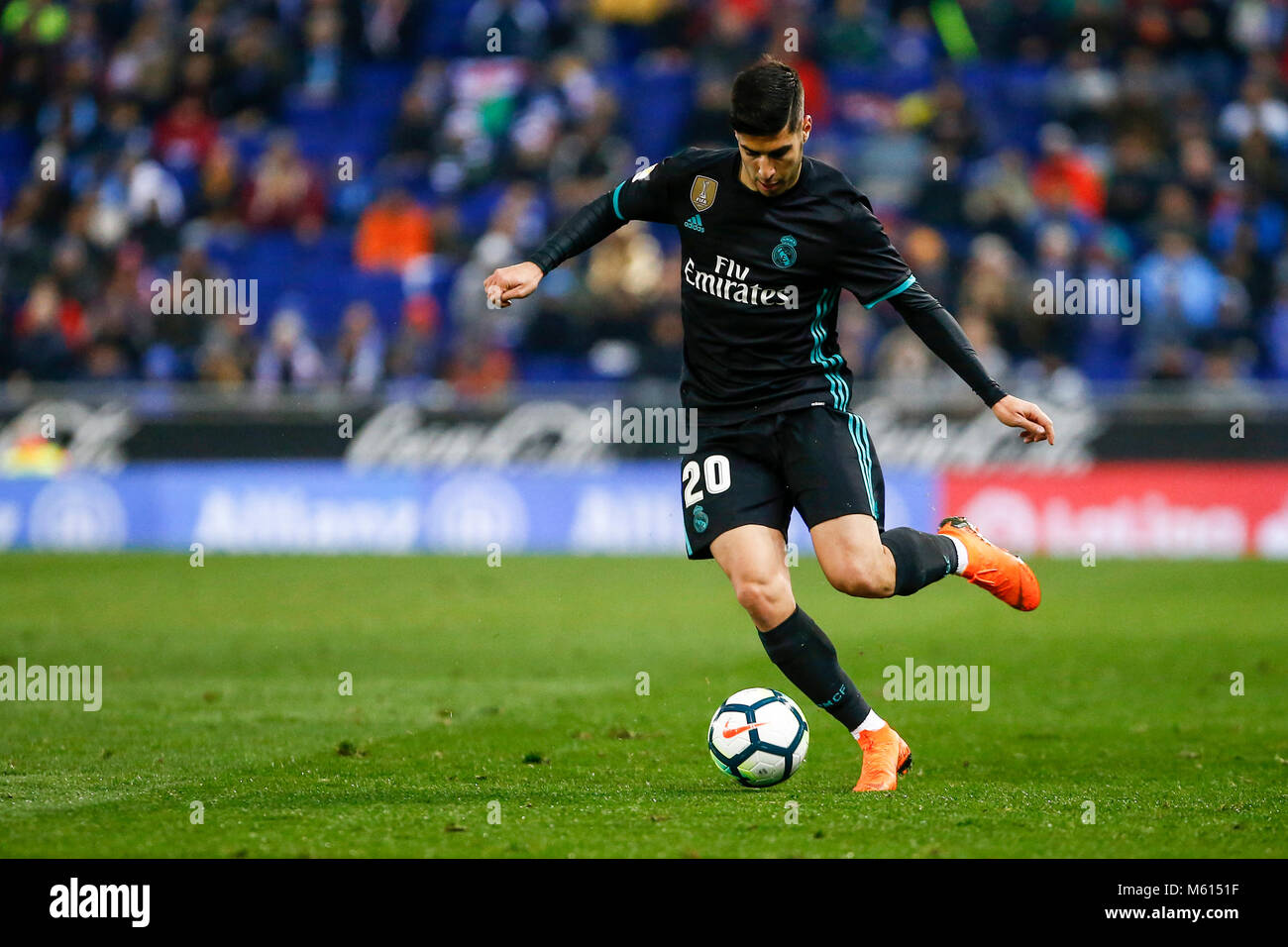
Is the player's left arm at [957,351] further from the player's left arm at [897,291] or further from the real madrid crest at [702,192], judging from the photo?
the real madrid crest at [702,192]

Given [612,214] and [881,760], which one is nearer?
[881,760]

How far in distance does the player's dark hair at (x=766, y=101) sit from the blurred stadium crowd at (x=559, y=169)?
12.0 m

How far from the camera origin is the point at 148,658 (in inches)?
422

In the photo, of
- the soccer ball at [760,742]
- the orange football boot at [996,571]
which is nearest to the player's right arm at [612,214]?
the orange football boot at [996,571]

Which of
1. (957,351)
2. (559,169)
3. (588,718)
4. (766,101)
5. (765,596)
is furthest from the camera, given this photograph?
(559,169)

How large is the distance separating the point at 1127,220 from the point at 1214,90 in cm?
273

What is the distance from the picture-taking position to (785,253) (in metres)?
6.43

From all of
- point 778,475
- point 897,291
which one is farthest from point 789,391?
point 897,291

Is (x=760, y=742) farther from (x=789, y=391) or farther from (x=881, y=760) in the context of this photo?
(x=789, y=391)

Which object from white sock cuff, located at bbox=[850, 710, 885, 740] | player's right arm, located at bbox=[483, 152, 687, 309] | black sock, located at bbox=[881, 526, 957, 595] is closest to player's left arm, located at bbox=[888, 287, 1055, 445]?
black sock, located at bbox=[881, 526, 957, 595]

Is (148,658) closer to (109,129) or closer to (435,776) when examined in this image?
(435,776)

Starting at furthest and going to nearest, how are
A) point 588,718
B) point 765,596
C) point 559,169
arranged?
point 559,169 < point 588,718 < point 765,596

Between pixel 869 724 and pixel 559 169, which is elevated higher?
pixel 559 169

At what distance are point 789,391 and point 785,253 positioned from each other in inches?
20.2
